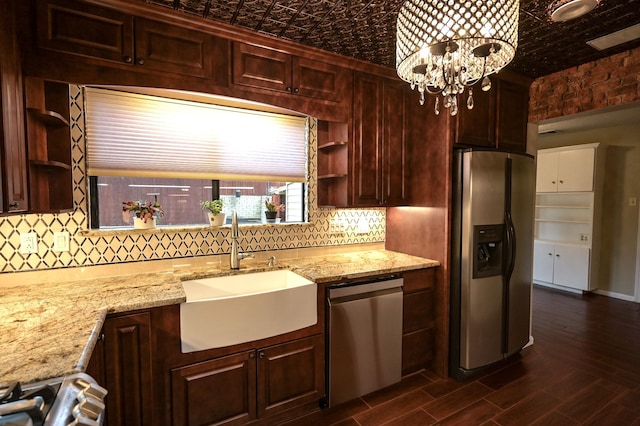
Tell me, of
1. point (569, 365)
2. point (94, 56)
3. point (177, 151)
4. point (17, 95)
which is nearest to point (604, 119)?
point (569, 365)

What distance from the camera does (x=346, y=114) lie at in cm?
249

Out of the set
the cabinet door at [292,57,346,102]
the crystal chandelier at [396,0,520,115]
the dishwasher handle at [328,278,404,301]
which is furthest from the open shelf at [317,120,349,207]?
the crystal chandelier at [396,0,520,115]

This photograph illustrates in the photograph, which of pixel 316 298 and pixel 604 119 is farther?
pixel 604 119

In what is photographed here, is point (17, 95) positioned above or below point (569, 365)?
above

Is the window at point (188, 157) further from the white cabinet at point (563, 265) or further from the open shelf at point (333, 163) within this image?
the white cabinet at point (563, 265)

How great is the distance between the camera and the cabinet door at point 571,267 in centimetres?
454

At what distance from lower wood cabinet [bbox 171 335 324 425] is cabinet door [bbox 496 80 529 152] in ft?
7.87

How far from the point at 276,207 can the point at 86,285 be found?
1416 millimetres

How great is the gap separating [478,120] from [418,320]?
5.77 feet

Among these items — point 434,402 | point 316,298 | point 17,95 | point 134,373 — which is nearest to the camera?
point 17,95

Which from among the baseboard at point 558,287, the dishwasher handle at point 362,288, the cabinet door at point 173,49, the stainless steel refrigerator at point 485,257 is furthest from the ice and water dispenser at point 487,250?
the baseboard at point 558,287

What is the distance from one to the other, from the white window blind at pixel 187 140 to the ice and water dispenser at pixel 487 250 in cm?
153

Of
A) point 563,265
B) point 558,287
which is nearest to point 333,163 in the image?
point 563,265

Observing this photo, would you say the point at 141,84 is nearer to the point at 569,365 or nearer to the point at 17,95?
the point at 17,95
